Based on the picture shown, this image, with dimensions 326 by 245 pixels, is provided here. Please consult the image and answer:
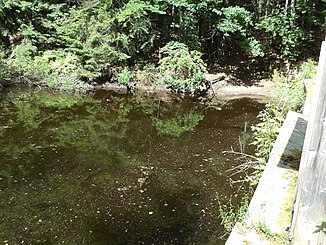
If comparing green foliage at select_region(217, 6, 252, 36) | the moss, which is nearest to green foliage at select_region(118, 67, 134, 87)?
green foliage at select_region(217, 6, 252, 36)

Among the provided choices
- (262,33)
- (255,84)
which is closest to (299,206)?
(255,84)

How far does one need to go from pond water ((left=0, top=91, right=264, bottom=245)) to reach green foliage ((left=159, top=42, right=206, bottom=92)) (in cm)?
120

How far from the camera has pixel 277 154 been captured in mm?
3596

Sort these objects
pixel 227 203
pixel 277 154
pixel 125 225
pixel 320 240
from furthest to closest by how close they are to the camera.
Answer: pixel 227 203
pixel 125 225
pixel 277 154
pixel 320 240

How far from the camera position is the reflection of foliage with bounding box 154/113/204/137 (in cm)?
866

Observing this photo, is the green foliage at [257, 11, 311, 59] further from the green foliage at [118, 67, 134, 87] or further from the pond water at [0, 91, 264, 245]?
the green foliage at [118, 67, 134, 87]

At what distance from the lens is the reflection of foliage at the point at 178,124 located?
866 centimetres

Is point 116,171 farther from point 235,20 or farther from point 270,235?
point 235,20

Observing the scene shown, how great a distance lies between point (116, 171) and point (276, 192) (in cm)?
404

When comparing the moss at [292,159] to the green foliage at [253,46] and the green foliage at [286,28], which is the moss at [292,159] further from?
the green foliage at [286,28]

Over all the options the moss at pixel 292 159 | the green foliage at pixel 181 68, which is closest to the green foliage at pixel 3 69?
the green foliage at pixel 181 68

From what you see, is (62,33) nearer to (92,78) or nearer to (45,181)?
(92,78)

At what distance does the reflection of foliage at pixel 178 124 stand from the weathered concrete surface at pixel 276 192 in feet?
15.1

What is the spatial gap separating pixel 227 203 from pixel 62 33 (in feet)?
32.5
